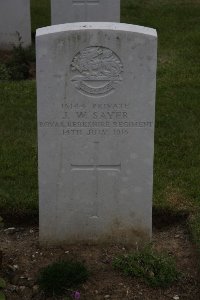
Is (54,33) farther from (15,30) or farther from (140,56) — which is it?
Answer: (15,30)

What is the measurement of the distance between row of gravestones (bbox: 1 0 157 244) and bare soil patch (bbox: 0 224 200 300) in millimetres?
121

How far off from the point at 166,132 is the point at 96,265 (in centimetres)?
289

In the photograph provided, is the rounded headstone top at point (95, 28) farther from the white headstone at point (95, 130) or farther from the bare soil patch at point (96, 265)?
the bare soil patch at point (96, 265)

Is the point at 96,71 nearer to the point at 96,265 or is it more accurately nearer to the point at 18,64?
the point at 96,265

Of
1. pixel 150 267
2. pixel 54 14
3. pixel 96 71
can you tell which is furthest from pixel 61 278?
pixel 54 14

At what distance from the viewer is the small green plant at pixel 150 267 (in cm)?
455

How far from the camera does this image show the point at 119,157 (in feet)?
15.8

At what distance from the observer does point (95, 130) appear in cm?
473

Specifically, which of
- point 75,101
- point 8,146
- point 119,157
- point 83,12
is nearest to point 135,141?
point 119,157

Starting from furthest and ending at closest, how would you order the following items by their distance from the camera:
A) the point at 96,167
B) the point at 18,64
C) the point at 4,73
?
the point at 18,64 → the point at 4,73 → the point at 96,167

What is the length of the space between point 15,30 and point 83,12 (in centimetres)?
119

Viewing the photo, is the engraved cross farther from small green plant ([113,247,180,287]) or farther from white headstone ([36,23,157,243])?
small green plant ([113,247,180,287])

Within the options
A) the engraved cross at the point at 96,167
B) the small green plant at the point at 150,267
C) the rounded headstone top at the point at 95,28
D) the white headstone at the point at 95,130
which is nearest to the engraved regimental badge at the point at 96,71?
the white headstone at the point at 95,130

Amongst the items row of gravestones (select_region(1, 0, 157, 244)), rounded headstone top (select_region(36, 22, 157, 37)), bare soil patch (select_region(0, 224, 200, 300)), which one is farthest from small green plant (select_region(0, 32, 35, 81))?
rounded headstone top (select_region(36, 22, 157, 37))
